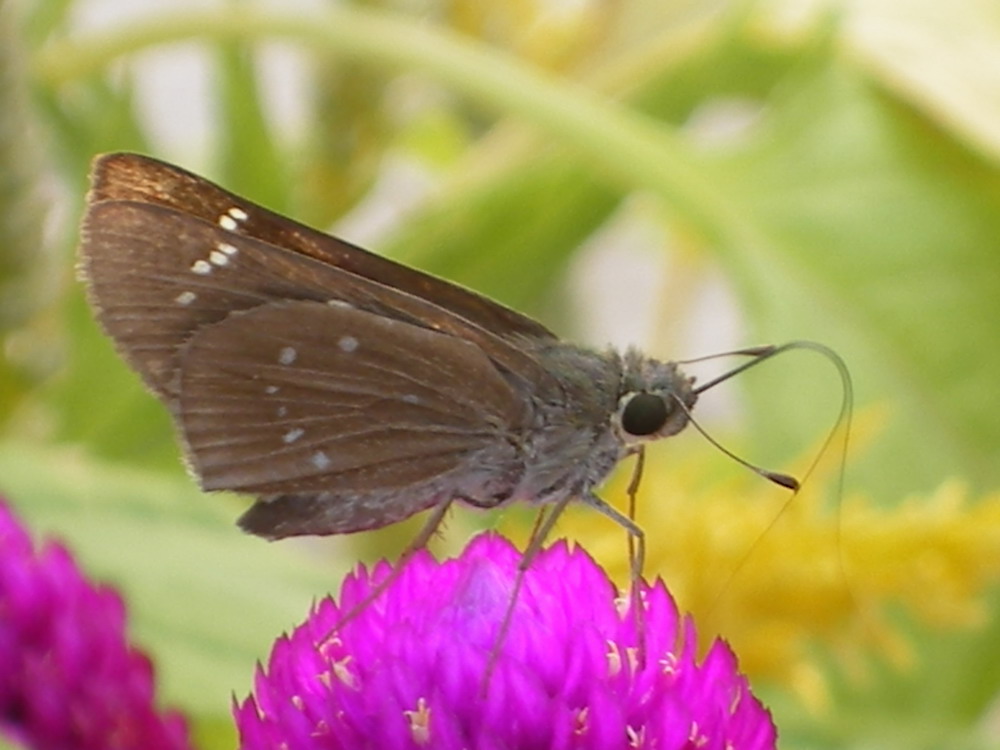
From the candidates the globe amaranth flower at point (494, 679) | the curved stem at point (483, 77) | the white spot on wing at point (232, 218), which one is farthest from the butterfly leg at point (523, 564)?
the curved stem at point (483, 77)

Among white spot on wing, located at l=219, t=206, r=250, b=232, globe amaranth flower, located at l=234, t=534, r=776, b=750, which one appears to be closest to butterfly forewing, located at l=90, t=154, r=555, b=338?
white spot on wing, located at l=219, t=206, r=250, b=232

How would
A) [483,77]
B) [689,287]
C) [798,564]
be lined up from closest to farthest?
[798,564] < [483,77] < [689,287]

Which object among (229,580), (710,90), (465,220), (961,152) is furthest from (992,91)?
(229,580)

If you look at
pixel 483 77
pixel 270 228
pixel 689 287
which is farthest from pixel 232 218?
pixel 689 287

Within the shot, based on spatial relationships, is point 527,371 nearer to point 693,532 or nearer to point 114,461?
point 693,532

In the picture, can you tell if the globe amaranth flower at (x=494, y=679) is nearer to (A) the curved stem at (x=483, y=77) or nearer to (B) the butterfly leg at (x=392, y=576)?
(B) the butterfly leg at (x=392, y=576)

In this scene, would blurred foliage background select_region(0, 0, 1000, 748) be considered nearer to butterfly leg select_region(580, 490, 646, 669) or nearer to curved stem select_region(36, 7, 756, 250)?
curved stem select_region(36, 7, 756, 250)

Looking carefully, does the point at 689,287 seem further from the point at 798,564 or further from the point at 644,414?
the point at 644,414
